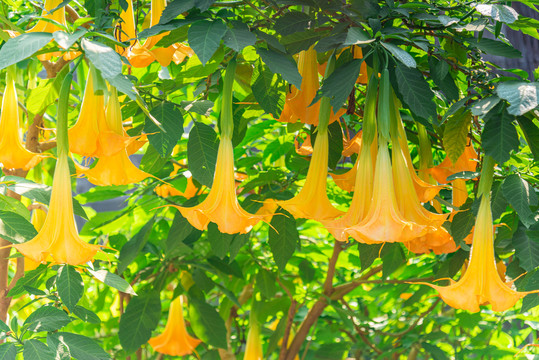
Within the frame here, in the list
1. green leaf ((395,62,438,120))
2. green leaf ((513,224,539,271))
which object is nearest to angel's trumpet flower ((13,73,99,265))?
green leaf ((395,62,438,120))

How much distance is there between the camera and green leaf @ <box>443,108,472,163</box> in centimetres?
95

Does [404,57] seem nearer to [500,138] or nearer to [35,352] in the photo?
[500,138]

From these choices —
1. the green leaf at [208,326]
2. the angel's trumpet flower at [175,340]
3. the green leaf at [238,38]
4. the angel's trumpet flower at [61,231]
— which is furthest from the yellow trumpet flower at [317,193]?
the angel's trumpet flower at [175,340]

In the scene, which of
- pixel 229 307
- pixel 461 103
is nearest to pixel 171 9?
pixel 461 103

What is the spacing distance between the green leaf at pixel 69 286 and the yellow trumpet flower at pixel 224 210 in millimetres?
343

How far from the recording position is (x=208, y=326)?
5.46 feet

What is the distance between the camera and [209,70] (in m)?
0.95

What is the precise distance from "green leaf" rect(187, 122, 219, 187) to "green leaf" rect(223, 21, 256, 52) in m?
0.25

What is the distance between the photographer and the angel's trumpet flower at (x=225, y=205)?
787 mm

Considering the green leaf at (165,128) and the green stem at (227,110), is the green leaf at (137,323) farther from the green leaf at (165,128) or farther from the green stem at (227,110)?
the green stem at (227,110)

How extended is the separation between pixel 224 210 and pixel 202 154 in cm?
21

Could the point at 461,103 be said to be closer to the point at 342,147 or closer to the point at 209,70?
the point at 342,147

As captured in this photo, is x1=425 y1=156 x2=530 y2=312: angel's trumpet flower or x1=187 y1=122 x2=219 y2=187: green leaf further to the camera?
x1=187 y1=122 x2=219 y2=187: green leaf

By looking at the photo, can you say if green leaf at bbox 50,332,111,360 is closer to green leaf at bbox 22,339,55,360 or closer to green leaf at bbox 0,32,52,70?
green leaf at bbox 22,339,55,360
